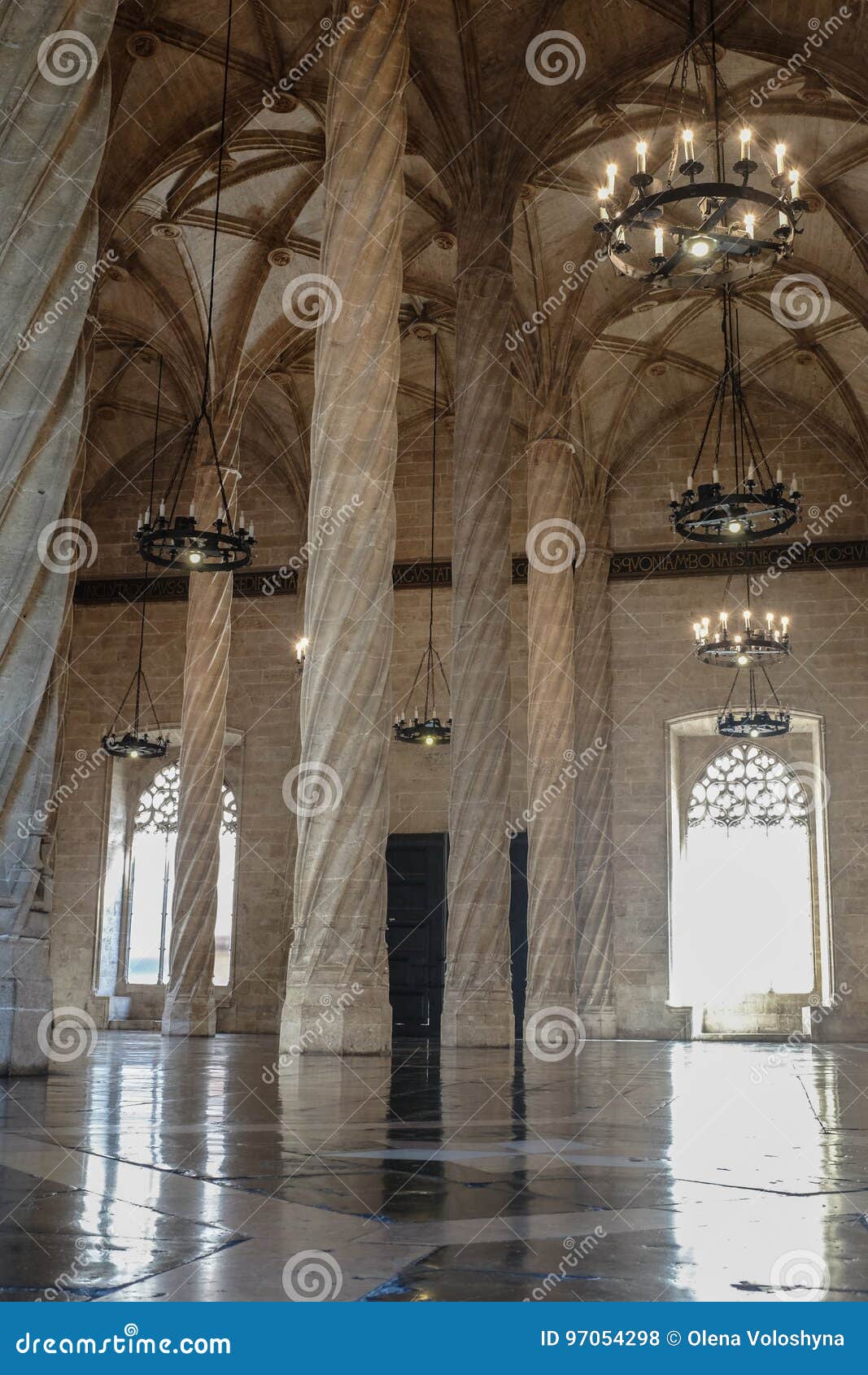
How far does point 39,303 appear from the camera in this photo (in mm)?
4434

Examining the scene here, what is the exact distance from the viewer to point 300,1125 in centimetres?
435

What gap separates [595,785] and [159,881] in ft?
28.3

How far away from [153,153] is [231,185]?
1.88 m

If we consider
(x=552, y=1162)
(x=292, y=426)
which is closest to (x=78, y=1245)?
(x=552, y=1162)

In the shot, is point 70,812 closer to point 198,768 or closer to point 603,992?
point 198,768
